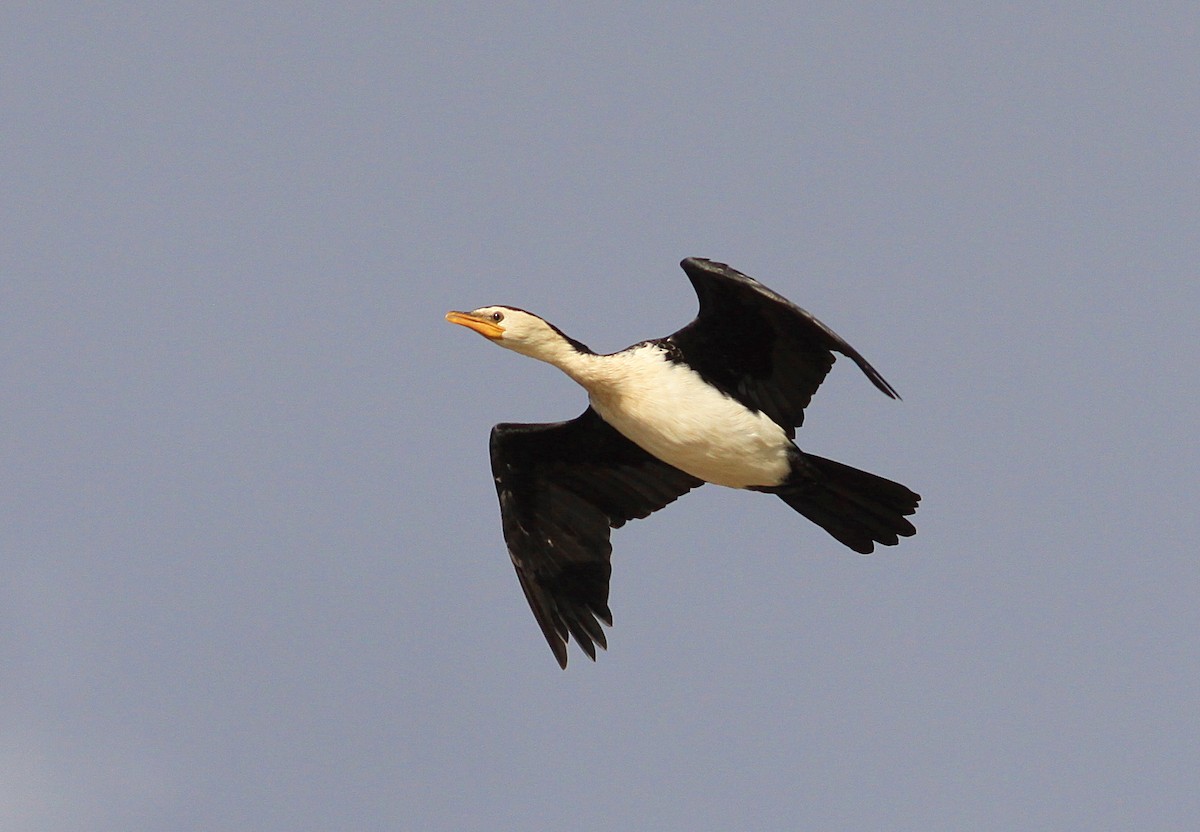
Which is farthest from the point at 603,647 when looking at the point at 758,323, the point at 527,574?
the point at 758,323

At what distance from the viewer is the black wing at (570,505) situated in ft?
43.2

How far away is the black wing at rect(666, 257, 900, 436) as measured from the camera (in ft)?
39.1

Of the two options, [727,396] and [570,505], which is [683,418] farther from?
[570,505]

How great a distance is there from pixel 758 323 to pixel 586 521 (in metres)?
2.13

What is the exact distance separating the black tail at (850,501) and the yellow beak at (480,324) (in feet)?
6.91

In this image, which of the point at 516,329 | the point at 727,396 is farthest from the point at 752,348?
the point at 516,329

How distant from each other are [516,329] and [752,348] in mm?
1557

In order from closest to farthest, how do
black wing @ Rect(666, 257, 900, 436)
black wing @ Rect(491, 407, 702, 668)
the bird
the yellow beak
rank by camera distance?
1. black wing @ Rect(666, 257, 900, 436)
2. the bird
3. the yellow beak
4. black wing @ Rect(491, 407, 702, 668)

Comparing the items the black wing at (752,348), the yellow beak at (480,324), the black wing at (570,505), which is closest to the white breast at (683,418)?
the black wing at (752,348)

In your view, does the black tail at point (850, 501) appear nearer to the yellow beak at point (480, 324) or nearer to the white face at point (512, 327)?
the white face at point (512, 327)

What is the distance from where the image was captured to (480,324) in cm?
1226

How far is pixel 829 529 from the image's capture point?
12562mm

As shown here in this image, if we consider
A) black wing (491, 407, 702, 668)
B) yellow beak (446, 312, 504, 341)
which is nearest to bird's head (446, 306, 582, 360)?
yellow beak (446, 312, 504, 341)

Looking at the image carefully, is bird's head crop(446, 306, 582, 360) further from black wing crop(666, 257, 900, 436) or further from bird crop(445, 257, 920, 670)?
black wing crop(666, 257, 900, 436)
